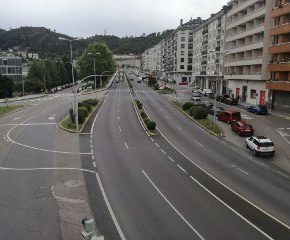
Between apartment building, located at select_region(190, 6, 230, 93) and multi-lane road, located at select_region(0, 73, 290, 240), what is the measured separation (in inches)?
2123

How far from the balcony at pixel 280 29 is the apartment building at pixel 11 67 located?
104841mm

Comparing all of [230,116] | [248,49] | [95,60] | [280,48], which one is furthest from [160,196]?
[95,60]

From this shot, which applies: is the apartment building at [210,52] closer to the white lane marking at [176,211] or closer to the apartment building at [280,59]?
the apartment building at [280,59]

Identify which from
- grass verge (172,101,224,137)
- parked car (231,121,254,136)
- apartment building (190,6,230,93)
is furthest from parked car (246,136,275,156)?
apartment building (190,6,230,93)

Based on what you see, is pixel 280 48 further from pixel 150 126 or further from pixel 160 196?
pixel 160 196

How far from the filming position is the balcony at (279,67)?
193 ft

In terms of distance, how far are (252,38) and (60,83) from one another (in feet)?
310

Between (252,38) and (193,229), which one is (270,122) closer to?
(252,38)

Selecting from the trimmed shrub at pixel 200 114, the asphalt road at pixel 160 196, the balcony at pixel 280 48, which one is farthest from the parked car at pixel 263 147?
the balcony at pixel 280 48

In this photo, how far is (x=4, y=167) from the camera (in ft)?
93.1

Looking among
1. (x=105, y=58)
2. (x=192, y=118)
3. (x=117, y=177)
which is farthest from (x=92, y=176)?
(x=105, y=58)

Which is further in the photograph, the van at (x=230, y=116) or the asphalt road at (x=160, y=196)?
the van at (x=230, y=116)

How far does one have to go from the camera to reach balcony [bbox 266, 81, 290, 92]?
193 feet

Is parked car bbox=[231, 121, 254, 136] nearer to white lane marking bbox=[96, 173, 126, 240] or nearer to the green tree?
white lane marking bbox=[96, 173, 126, 240]
